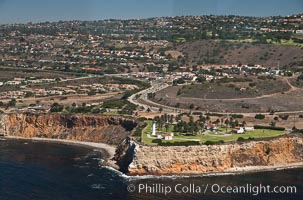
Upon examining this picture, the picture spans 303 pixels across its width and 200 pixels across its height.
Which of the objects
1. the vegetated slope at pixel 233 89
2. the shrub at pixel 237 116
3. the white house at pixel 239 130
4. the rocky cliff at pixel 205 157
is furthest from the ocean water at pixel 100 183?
the vegetated slope at pixel 233 89

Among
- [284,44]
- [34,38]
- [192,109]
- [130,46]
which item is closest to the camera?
[192,109]

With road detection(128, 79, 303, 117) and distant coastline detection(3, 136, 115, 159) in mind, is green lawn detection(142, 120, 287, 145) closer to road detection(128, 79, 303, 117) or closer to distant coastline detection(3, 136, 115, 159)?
distant coastline detection(3, 136, 115, 159)

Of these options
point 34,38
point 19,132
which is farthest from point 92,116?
point 34,38

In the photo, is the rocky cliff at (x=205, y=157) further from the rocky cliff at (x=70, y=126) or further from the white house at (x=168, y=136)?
the rocky cliff at (x=70, y=126)

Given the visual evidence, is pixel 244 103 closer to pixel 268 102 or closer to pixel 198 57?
pixel 268 102

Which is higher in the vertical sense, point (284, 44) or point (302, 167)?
point (284, 44)

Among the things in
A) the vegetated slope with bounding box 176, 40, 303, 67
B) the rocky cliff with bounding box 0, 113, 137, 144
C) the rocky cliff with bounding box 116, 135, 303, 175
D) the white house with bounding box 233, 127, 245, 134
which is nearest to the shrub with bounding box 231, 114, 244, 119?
the white house with bounding box 233, 127, 245, 134

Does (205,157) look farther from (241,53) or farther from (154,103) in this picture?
(241,53)

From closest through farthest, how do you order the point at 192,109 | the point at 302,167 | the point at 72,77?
the point at 302,167 < the point at 192,109 < the point at 72,77

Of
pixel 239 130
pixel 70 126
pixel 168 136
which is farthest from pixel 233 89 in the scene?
pixel 168 136
